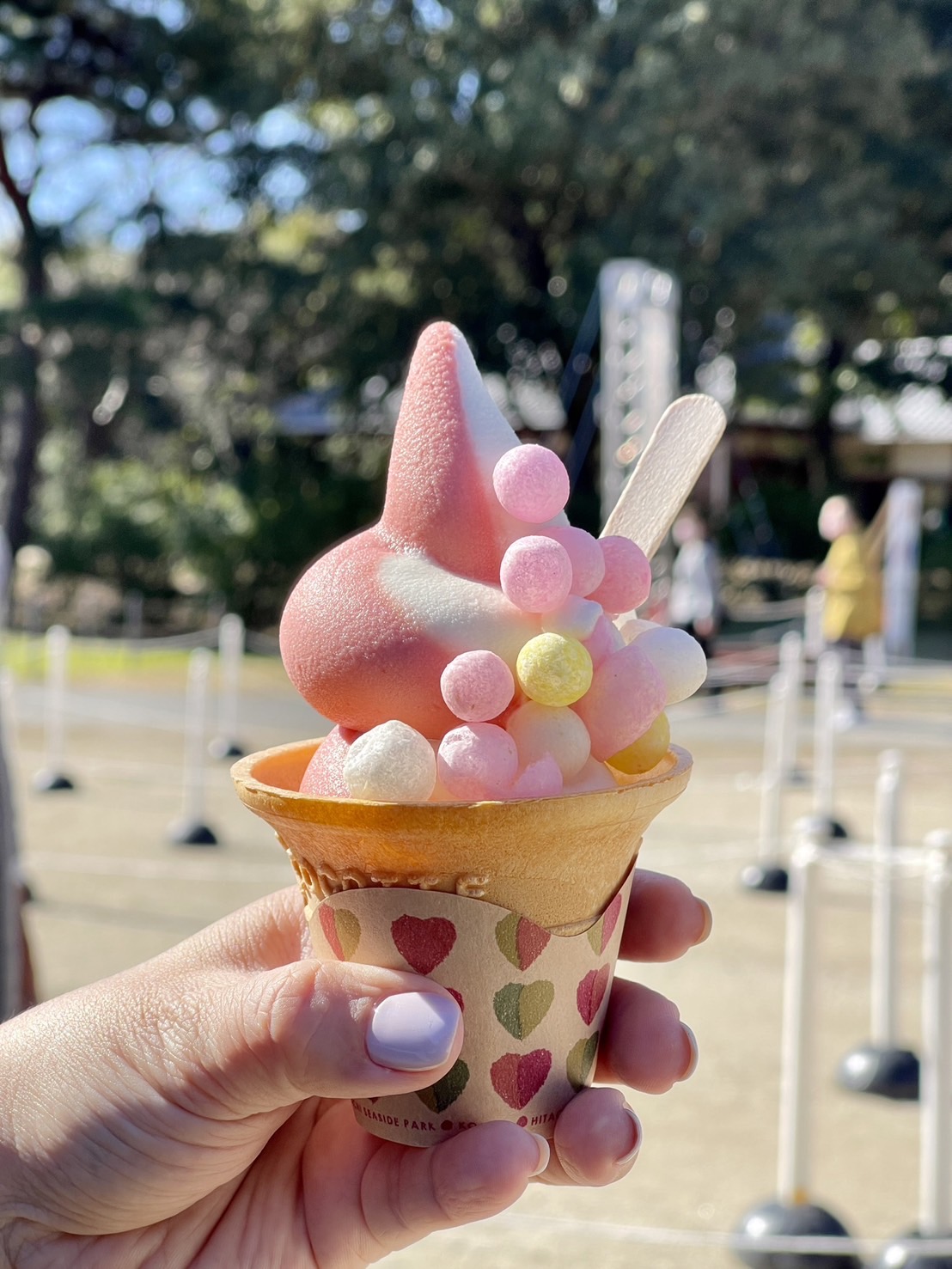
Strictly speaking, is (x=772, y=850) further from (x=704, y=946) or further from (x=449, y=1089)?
(x=449, y=1089)

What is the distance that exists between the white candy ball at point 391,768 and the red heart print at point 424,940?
0.45 feet

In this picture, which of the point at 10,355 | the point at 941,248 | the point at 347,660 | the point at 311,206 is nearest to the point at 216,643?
the point at 10,355

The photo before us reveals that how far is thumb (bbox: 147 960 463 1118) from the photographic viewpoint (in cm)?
124

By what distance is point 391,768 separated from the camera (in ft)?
4.17

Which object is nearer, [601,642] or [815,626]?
[601,642]

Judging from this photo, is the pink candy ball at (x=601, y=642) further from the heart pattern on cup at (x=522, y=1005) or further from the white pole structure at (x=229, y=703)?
the white pole structure at (x=229, y=703)

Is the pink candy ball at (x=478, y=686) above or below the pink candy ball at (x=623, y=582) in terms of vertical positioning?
below

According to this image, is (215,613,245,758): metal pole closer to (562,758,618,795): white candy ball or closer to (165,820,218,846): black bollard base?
(165,820,218,846): black bollard base

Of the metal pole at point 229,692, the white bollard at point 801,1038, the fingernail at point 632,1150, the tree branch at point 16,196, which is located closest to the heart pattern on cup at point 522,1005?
the fingernail at point 632,1150

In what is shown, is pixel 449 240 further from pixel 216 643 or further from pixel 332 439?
pixel 216 643

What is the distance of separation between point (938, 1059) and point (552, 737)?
2.41 meters

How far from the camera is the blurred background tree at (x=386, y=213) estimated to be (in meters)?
15.0

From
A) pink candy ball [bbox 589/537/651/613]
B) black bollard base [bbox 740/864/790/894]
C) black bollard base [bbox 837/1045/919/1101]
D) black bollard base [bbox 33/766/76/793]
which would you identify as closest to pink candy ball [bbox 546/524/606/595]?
pink candy ball [bbox 589/537/651/613]

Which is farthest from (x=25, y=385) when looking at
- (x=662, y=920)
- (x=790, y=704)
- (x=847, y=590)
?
(x=662, y=920)
